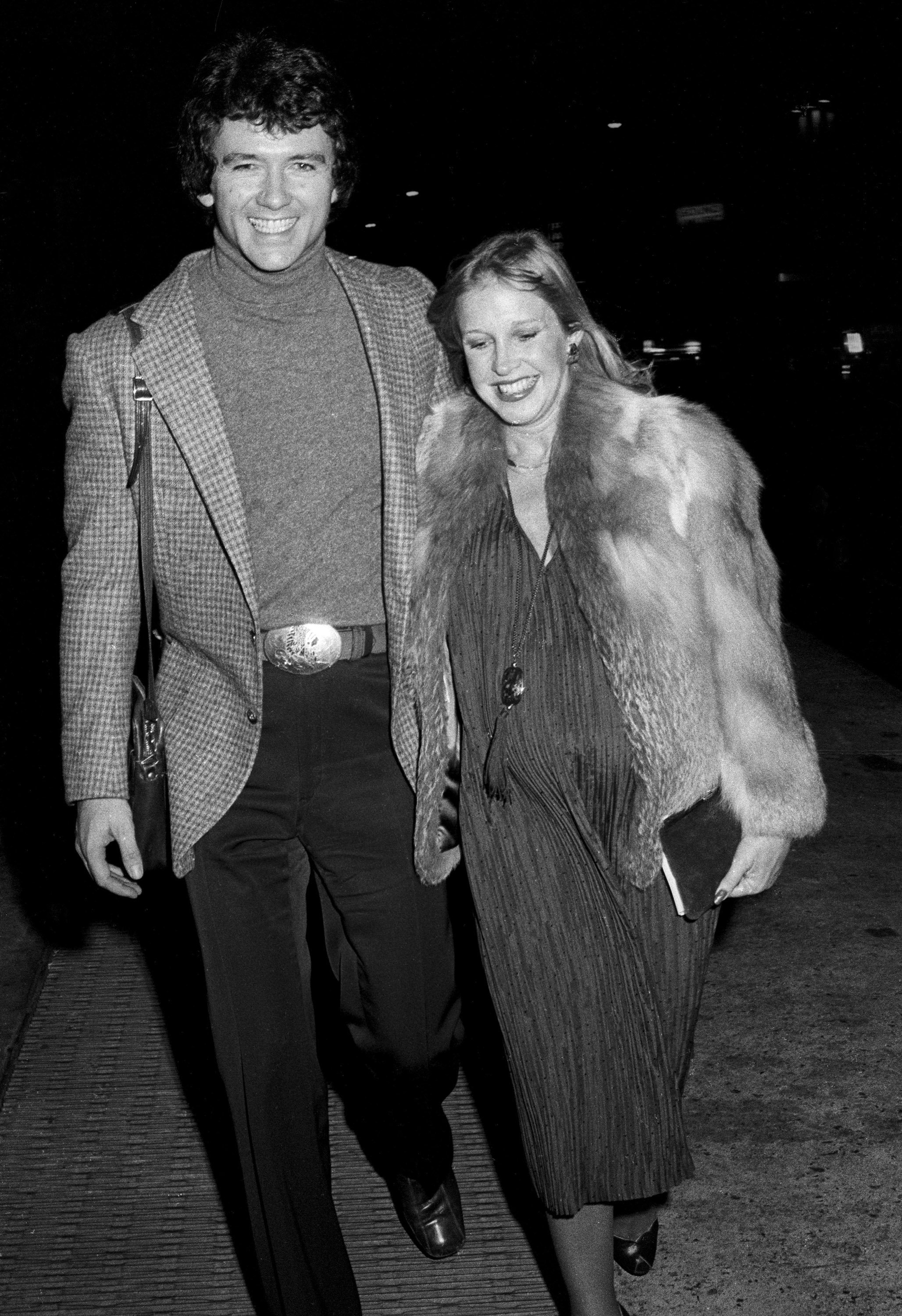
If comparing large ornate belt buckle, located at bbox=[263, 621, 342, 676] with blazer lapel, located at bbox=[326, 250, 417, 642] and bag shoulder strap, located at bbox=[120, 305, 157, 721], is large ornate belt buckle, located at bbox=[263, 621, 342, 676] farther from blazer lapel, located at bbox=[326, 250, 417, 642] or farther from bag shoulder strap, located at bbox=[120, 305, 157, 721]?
bag shoulder strap, located at bbox=[120, 305, 157, 721]

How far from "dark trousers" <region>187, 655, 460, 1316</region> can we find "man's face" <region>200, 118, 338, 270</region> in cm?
80

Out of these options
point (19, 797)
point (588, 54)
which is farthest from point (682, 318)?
point (19, 797)

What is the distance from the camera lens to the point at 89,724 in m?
2.76

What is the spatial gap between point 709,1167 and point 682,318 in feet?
112

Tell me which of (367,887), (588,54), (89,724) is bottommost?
(367,887)

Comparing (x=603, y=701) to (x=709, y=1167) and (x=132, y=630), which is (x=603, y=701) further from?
(x=709, y=1167)

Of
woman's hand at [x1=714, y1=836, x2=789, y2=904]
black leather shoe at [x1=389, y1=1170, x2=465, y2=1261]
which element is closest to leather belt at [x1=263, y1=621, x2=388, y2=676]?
woman's hand at [x1=714, y1=836, x2=789, y2=904]

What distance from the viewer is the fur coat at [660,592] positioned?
8.43 ft

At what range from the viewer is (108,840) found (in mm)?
2793

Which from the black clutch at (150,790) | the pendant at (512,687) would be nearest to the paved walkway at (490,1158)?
the black clutch at (150,790)

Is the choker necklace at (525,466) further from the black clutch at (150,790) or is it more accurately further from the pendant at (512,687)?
the black clutch at (150,790)

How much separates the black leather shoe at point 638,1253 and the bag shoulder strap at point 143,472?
170 centimetres

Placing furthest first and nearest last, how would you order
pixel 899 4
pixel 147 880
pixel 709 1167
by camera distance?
1. pixel 899 4
2. pixel 147 880
3. pixel 709 1167

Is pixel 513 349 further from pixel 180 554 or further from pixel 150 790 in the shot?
pixel 150 790
